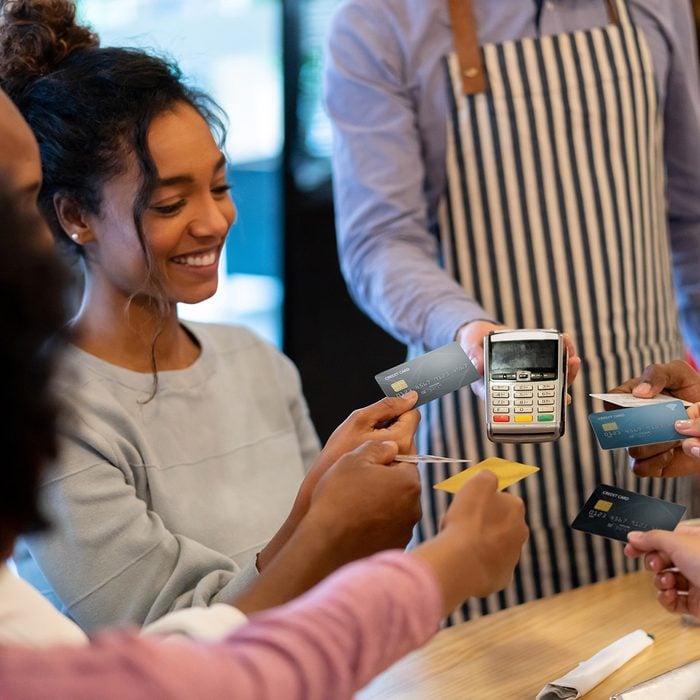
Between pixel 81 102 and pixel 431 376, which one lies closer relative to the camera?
pixel 431 376

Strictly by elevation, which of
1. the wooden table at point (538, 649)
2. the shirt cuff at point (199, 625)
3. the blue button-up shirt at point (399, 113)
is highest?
the blue button-up shirt at point (399, 113)

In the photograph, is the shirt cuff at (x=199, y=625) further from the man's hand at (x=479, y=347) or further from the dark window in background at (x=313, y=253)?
the dark window in background at (x=313, y=253)

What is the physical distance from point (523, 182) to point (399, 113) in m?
0.21

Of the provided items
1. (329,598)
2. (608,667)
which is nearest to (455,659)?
(608,667)

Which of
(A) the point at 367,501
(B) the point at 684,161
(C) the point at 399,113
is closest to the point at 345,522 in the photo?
(A) the point at 367,501

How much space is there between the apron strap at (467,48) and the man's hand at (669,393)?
1.74ft

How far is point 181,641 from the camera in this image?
0.68 m

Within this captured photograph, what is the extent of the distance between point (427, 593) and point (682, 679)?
46 cm

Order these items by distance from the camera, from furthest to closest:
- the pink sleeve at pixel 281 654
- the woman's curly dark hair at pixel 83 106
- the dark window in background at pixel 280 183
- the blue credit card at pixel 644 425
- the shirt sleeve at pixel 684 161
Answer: the dark window in background at pixel 280 183 < the shirt sleeve at pixel 684 161 < the woman's curly dark hair at pixel 83 106 < the blue credit card at pixel 644 425 < the pink sleeve at pixel 281 654

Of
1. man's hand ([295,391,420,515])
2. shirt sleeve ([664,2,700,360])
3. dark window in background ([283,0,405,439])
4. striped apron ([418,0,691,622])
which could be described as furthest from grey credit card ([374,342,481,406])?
dark window in background ([283,0,405,439])

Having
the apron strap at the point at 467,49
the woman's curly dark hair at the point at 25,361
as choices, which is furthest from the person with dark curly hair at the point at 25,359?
the apron strap at the point at 467,49

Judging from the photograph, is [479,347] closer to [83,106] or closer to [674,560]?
[674,560]

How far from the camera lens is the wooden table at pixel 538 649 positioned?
3.57 feet

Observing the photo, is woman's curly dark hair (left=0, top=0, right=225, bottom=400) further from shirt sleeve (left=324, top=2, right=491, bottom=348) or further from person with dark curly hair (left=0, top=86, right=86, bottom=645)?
person with dark curly hair (left=0, top=86, right=86, bottom=645)
